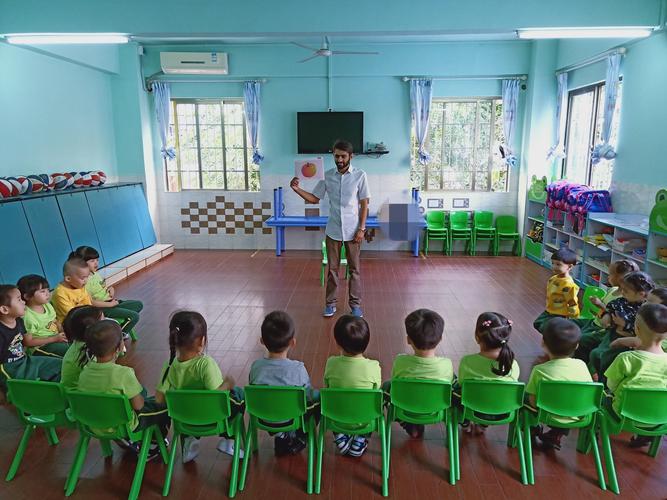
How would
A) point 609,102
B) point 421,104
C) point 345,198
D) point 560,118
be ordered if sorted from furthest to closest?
point 421,104 → point 560,118 → point 609,102 → point 345,198

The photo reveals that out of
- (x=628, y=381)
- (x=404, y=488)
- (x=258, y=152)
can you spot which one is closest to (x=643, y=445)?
(x=628, y=381)

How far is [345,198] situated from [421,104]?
3.73 metres

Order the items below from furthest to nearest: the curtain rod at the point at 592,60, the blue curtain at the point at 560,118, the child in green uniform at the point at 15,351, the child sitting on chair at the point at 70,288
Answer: the blue curtain at the point at 560,118 → the curtain rod at the point at 592,60 → the child sitting on chair at the point at 70,288 → the child in green uniform at the point at 15,351

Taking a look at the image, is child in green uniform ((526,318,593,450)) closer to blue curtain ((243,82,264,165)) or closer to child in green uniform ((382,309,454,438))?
child in green uniform ((382,309,454,438))

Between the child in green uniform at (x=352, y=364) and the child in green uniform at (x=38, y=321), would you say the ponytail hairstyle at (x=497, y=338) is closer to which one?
the child in green uniform at (x=352, y=364)

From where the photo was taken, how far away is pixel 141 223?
704 centimetres

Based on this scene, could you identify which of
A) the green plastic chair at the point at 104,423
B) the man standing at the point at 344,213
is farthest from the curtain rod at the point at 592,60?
the green plastic chair at the point at 104,423

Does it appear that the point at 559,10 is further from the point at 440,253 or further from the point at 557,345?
the point at 440,253

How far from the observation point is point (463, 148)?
768 cm

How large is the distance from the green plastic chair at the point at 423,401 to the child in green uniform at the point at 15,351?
189cm

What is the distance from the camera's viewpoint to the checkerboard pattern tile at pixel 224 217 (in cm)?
784

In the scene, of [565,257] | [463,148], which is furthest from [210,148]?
[565,257]

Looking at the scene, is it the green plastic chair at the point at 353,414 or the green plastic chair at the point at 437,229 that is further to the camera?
the green plastic chair at the point at 437,229

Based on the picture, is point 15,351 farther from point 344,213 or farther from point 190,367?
point 344,213
